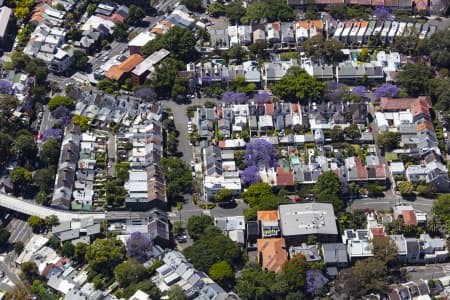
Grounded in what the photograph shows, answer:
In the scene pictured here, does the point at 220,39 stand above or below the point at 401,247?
above

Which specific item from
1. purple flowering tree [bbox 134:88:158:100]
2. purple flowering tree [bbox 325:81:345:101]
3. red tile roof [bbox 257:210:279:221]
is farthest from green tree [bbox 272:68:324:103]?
red tile roof [bbox 257:210:279:221]

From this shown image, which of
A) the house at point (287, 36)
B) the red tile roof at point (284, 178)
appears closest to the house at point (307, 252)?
the red tile roof at point (284, 178)

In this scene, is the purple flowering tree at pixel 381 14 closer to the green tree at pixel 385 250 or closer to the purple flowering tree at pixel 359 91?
the purple flowering tree at pixel 359 91

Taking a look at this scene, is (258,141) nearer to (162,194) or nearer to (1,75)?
(162,194)

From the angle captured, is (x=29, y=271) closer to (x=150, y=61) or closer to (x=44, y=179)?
(x=44, y=179)

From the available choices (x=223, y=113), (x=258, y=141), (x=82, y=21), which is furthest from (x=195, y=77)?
(x=82, y=21)

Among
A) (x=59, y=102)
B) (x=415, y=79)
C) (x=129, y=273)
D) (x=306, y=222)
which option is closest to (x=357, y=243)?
(x=306, y=222)
